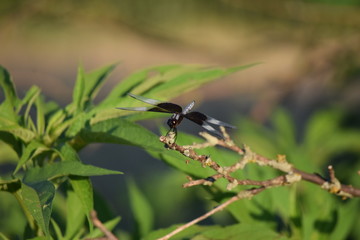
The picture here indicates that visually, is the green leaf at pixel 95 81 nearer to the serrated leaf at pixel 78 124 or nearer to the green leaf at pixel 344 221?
the serrated leaf at pixel 78 124

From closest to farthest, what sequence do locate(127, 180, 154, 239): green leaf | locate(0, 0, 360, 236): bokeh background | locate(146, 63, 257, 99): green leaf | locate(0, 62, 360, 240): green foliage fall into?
1. locate(0, 62, 360, 240): green foliage
2. locate(146, 63, 257, 99): green leaf
3. locate(127, 180, 154, 239): green leaf
4. locate(0, 0, 360, 236): bokeh background

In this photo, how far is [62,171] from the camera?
1.69ft

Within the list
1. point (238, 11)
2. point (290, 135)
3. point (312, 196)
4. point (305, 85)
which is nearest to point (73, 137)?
point (312, 196)

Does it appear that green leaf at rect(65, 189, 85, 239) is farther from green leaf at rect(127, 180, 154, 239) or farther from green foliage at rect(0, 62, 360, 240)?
green leaf at rect(127, 180, 154, 239)

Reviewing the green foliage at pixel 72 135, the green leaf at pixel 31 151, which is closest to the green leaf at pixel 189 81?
the green foliage at pixel 72 135

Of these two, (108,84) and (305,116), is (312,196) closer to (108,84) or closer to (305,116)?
(305,116)

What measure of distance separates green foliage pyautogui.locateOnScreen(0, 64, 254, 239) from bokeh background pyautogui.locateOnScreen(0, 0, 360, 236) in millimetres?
741

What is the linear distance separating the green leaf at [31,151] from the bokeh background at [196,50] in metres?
0.81

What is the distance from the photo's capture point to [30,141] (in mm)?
601

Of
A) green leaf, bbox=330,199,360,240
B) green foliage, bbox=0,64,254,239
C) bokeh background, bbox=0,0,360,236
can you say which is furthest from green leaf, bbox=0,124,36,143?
bokeh background, bbox=0,0,360,236

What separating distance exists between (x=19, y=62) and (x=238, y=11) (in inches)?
45.1

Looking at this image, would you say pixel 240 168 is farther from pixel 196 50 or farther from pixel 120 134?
pixel 196 50

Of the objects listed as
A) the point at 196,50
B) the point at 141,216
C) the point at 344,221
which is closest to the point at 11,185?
the point at 141,216

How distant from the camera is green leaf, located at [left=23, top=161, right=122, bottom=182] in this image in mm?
491
